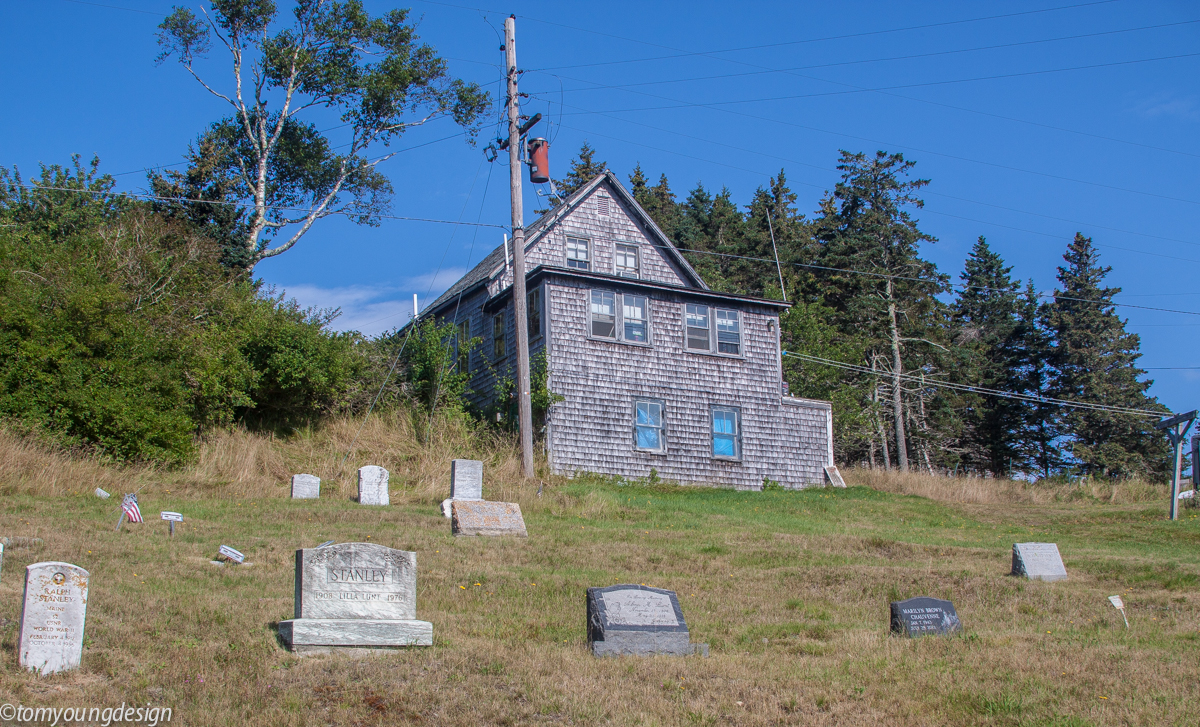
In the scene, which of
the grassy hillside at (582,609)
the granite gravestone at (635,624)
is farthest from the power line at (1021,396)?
the granite gravestone at (635,624)

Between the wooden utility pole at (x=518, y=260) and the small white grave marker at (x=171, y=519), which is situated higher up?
the wooden utility pole at (x=518, y=260)

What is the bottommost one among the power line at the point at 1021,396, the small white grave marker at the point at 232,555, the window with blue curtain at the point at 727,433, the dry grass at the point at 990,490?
the small white grave marker at the point at 232,555

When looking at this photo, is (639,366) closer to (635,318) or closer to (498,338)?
(635,318)

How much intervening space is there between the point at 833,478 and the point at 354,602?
75.5 ft

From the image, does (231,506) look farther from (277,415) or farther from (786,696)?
(786,696)

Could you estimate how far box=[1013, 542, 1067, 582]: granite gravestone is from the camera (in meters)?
15.5

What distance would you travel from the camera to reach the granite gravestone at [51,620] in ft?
27.7

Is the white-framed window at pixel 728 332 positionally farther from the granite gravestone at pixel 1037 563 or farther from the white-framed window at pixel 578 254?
the granite gravestone at pixel 1037 563

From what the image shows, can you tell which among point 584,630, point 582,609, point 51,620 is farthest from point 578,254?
point 51,620

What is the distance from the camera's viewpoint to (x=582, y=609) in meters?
12.2

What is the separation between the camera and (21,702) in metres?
7.63

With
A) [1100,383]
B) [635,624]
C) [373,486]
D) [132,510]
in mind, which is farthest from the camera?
[1100,383]

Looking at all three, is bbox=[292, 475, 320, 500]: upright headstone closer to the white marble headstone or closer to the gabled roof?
the white marble headstone

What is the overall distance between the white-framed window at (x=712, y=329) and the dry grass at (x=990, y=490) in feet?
21.7
